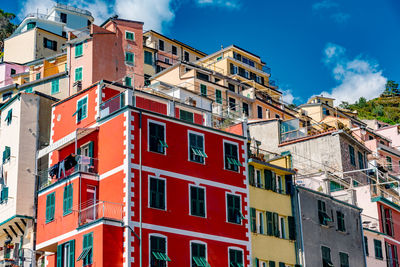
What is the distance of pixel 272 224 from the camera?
4453cm

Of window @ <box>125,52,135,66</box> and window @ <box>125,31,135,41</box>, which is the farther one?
window @ <box>125,31,135,41</box>

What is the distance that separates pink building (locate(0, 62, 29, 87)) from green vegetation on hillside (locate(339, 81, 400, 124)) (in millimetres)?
78659

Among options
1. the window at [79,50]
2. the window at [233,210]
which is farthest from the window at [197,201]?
the window at [79,50]

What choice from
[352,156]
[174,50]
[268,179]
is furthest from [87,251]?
[174,50]

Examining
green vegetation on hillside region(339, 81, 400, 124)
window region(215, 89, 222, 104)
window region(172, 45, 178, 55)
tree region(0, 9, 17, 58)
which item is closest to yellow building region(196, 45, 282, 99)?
window region(172, 45, 178, 55)

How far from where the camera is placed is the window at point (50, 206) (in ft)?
133

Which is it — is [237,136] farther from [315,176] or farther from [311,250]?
[315,176]

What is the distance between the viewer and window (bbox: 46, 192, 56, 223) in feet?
133

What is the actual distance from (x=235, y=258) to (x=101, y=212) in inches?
342

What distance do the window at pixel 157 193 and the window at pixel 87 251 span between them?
3709mm

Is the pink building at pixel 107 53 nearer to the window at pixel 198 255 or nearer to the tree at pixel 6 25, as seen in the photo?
the window at pixel 198 255

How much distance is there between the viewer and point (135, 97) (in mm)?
41125

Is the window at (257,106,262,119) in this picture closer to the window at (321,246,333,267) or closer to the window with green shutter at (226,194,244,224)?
the window at (321,246,333,267)

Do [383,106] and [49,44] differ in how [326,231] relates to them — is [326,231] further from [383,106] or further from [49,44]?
[383,106]
